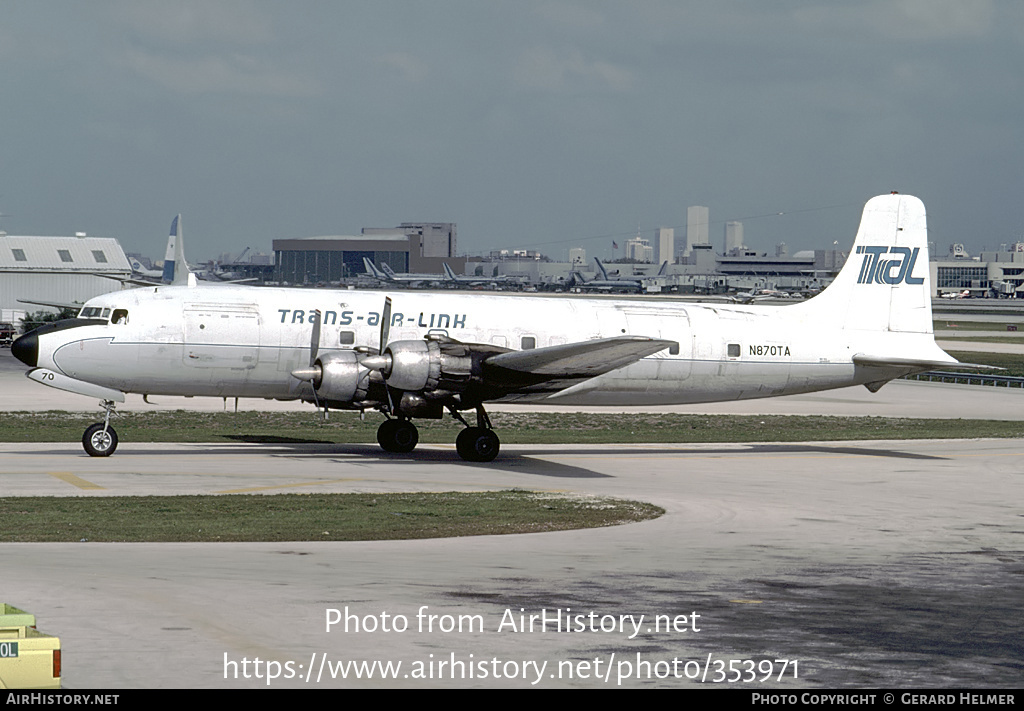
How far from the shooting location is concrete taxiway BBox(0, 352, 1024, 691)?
1145 cm

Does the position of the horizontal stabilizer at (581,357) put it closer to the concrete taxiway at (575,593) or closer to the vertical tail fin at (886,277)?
the concrete taxiway at (575,593)

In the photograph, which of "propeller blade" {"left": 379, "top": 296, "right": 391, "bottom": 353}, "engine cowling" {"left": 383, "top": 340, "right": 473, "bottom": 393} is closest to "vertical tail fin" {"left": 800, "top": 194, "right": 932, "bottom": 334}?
"engine cowling" {"left": 383, "top": 340, "right": 473, "bottom": 393}

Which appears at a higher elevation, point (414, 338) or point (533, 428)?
point (414, 338)

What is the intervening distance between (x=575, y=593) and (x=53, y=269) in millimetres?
96548

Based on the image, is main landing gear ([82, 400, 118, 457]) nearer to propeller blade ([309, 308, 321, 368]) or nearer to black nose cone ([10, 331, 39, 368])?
black nose cone ([10, 331, 39, 368])

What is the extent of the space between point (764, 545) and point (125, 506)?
11.8 metres

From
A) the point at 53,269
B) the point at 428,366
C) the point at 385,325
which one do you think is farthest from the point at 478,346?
the point at 53,269

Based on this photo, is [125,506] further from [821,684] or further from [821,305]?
[821,305]

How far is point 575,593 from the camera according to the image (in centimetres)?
1526

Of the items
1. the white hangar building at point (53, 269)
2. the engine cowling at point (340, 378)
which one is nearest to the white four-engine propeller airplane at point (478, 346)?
the engine cowling at point (340, 378)

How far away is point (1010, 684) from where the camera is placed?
438 inches

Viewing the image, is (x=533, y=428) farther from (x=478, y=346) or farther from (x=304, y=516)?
(x=304, y=516)

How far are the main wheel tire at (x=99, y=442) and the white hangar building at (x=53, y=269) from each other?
7421cm

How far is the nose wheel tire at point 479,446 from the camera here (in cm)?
3122
